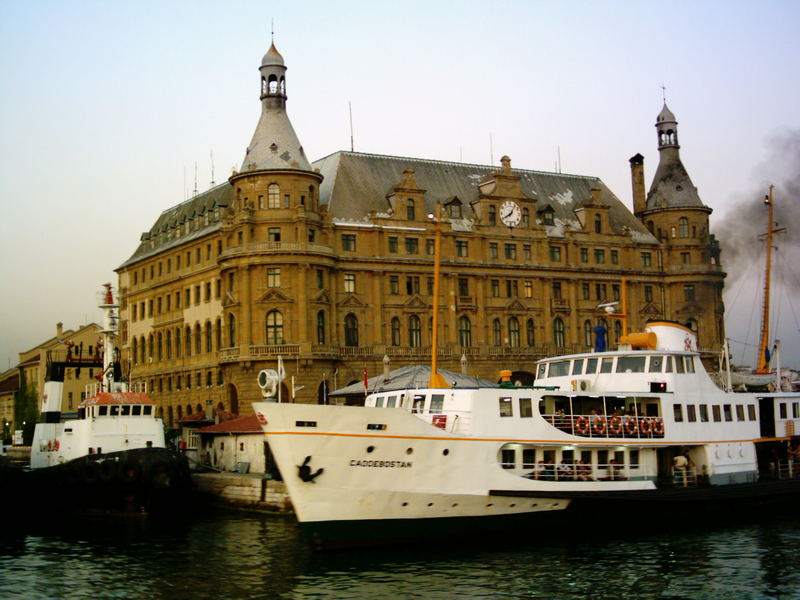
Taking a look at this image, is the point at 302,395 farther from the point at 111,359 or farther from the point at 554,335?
the point at 554,335

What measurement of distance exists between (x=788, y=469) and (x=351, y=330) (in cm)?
4292

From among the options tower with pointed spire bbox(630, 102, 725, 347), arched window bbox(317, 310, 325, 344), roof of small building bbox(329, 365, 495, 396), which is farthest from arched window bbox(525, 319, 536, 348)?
roof of small building bbox(329, 365, 495, 396)

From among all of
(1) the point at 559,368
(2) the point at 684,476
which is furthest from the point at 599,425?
(1) the point at 559,368

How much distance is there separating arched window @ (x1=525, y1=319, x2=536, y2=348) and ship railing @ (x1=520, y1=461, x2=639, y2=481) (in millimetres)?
49657

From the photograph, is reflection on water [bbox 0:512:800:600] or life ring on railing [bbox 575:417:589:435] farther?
life ring on railing [bbox 575:417:589:435]

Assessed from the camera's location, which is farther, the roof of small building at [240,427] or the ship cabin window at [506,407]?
the roof of small building at [240,427]

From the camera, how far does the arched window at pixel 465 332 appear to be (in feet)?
298

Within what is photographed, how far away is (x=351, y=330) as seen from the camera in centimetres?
8588

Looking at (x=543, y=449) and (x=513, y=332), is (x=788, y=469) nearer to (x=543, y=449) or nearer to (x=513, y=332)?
(x=543, y=449)

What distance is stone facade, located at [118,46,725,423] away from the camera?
8212cm

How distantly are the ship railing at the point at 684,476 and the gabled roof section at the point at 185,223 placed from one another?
5647 cm

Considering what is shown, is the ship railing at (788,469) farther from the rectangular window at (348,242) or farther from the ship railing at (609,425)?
the rectangular window at (348,242)

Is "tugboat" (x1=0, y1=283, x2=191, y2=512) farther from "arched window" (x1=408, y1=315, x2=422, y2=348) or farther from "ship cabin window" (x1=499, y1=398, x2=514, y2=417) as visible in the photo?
"arched window" (x1=408, y1=315, x2=422, y2=348)

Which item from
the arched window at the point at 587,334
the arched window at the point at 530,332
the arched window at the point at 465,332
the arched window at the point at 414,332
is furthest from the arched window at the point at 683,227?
the arched window at the point at 414,332
